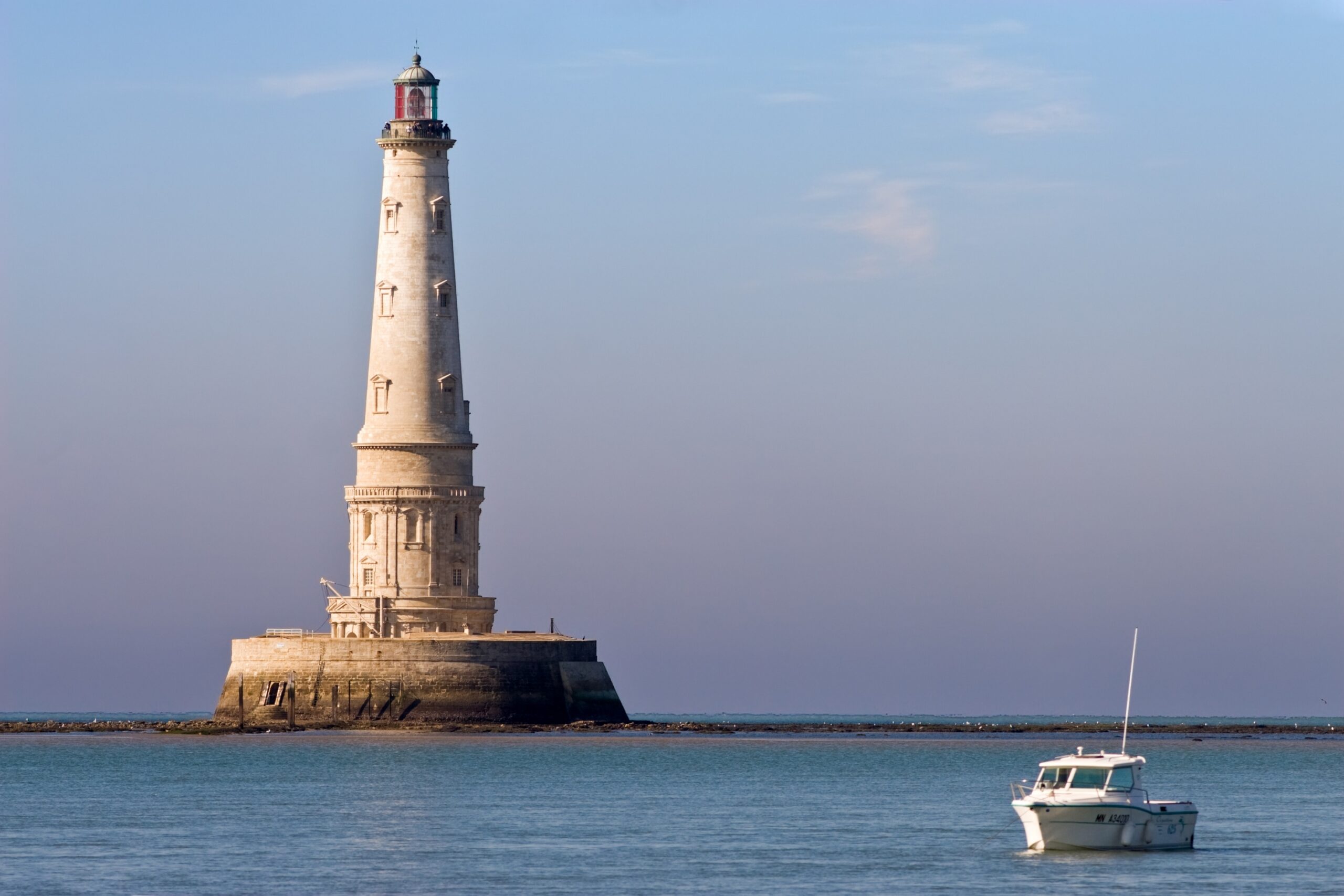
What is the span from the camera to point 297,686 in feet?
292

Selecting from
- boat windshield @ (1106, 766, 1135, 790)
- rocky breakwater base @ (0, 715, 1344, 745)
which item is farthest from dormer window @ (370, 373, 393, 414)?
boat windshield @ (1106, 766, 1135, 790)

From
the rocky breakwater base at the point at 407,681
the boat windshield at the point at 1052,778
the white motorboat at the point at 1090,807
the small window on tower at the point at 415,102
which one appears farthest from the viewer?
the small window on tower at the point at 415,102

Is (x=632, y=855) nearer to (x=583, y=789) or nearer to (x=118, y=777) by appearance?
(x=583, y=789)

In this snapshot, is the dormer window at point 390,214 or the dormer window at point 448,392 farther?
the dormer window at point 390,214

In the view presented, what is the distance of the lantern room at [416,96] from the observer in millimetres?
92812

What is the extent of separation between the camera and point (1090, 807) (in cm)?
4953

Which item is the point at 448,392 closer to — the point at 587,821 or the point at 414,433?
the point at 414,433

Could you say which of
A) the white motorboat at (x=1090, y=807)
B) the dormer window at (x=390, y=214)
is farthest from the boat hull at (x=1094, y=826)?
the dormer window at (x=390, y=214)

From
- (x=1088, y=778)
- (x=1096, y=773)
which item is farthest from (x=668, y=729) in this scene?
(x=1096, y=773)

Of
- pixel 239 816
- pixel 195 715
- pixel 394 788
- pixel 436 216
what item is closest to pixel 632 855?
pixel 239 816

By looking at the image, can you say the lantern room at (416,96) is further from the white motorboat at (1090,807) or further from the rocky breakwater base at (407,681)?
the white motorboat at (1090,807)

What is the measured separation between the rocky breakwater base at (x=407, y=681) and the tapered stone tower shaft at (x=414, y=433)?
1879 mm

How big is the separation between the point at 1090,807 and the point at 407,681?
41.5 meters

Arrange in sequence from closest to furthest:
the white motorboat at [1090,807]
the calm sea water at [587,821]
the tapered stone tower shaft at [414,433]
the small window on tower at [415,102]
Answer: the calm sea water at [587,821]
the white motorboat at [1090,807]
the tapered stone tower shaft at [414,433]
the small window on tower at [415,102]
